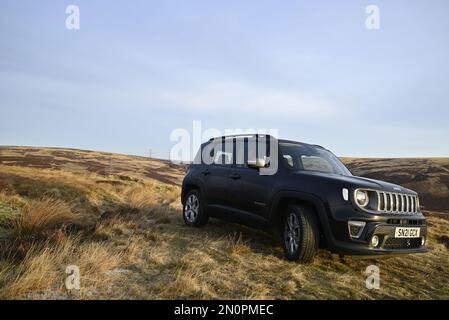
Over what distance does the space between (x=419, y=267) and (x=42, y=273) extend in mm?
5770

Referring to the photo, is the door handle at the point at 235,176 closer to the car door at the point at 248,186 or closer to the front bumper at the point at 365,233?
the car door at the point at 248,186

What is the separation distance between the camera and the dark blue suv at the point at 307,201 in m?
5.01

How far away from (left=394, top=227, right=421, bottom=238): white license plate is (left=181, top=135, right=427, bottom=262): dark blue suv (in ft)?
0.04

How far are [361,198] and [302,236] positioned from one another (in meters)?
0.96

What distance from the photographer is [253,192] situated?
6379 mm

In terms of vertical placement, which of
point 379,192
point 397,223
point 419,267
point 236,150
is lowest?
point 419,267

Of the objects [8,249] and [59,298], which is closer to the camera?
[59,298]

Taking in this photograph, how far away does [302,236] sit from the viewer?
529 cm

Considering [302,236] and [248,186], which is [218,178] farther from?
[302,236]

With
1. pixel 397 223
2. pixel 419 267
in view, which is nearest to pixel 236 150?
pixel 397 223

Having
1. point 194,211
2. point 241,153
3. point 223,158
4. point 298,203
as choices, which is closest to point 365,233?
point 298,203

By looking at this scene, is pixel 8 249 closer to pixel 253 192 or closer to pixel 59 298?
pixel 59 298

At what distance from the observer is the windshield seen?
621 cm
